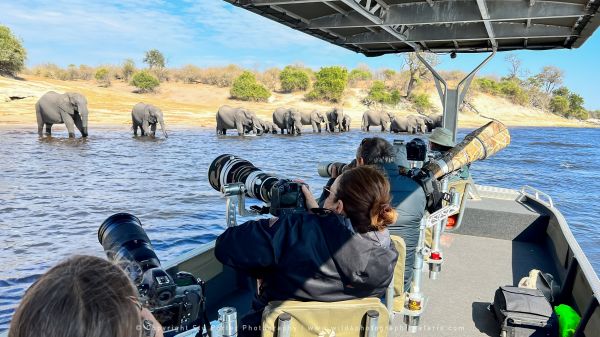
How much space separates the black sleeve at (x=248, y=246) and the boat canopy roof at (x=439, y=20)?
271 cm

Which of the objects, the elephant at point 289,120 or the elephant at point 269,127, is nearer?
the elephant at point 289,120

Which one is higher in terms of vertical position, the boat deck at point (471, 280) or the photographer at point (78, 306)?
the photographer at point (78, 306)

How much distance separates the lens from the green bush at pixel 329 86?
57.5m

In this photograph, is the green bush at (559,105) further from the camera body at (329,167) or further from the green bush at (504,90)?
the camera body at (329,167)

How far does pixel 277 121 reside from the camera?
120 ft

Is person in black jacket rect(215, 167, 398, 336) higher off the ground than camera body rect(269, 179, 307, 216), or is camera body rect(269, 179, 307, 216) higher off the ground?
camera body rect(269, 179, 307, 216)

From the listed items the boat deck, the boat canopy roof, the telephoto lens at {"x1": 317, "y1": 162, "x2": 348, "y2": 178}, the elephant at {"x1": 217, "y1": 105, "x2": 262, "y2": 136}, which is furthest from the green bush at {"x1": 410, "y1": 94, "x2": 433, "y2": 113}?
the telephoto lens at {"x1": 317, "y1": 162, "x2": 348, "y2": 178}

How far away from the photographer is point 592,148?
40000mm

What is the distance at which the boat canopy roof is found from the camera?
4.44 metres

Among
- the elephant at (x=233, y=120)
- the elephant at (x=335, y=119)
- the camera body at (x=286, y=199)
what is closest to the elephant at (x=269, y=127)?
the elephant at (x=233, y=120)

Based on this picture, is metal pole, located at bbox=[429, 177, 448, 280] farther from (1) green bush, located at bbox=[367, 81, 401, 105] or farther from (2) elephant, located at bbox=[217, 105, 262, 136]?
(1) green bush, located at bbox=[367, 81, 401, 105]

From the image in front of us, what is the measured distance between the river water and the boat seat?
0.74m

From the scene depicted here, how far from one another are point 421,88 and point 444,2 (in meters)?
66.3

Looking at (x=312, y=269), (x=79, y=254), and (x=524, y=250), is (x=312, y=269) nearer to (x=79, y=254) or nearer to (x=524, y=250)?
(x=79, y=254)
